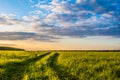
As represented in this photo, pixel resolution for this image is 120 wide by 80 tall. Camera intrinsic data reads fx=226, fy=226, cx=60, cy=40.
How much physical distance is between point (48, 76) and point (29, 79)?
1.09 m

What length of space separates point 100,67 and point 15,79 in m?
6.14

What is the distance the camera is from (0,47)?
13750 cm

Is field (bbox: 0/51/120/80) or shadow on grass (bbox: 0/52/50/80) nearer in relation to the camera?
field (bbox: 0/51/120/80)

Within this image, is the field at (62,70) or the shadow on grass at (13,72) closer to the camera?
the field at (62,70)

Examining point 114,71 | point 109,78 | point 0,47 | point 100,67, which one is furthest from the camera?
point 0,47

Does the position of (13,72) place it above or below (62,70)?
below

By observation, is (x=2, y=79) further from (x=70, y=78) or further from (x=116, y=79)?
(x=116, y=79)

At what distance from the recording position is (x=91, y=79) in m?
11.1

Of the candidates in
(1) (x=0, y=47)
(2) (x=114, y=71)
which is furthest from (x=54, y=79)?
(1) (x=0, y=47)

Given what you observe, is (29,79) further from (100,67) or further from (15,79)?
(100,67)

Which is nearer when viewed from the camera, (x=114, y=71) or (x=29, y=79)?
(x=29, y=79)

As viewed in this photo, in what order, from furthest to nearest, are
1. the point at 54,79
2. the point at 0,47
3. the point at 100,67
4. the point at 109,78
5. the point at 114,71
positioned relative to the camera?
1. the point at 0,47
2. the point at 100,67
3. the point at 114,71
4. the point at 109,78
5. the point at 54,79

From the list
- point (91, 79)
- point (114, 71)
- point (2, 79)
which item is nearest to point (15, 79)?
point (2, 79)

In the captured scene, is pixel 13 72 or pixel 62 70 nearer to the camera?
pixel 13 72
